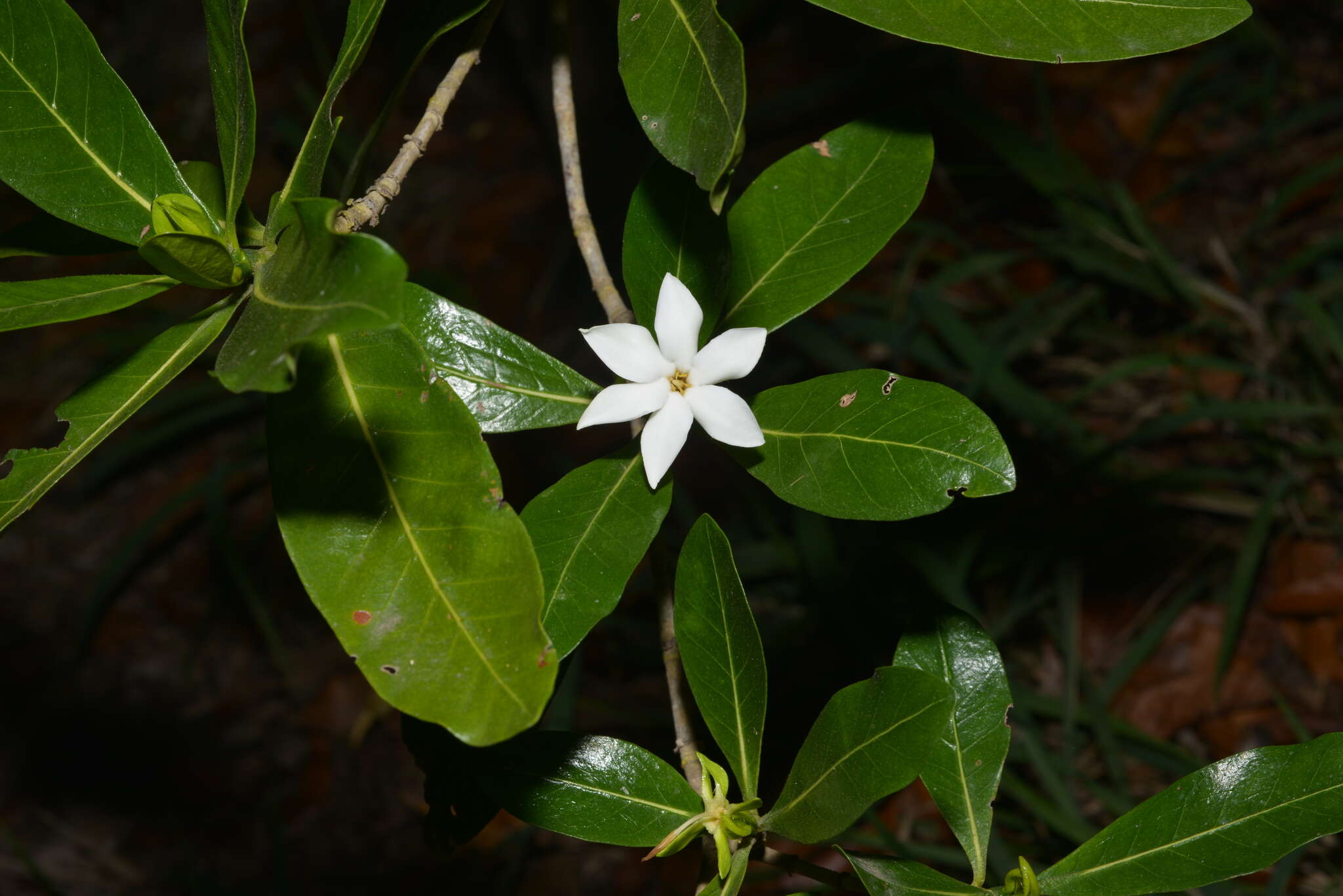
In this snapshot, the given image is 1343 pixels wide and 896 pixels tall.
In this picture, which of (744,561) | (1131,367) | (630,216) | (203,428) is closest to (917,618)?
(630,216)

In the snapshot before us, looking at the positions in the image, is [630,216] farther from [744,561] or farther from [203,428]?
[203,428]

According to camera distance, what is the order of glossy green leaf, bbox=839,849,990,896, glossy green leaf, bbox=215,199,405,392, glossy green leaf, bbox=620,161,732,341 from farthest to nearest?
glossy green leaf, bbox=620,161,732,341
glossy green leaf, bbox=839,849,990,896
glossy green leaf, bbox=215,199,405,392

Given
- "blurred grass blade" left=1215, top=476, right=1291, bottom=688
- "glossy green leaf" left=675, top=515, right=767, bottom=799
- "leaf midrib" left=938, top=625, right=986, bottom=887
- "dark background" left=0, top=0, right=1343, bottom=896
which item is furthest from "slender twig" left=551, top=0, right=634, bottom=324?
"blurred grass blade" left=1215, top=476, right=1291, bottom=688

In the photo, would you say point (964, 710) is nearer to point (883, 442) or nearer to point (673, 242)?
point (883, 442)

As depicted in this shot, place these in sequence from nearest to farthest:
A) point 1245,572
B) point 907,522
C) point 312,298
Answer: point 312,298
point 1245,572
point 907,522

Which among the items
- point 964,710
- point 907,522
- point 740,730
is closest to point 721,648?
point 740,730

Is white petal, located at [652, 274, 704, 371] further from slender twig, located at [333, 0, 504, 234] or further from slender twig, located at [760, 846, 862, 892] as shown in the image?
slender twig, located at [760, 846, 862, 892]
